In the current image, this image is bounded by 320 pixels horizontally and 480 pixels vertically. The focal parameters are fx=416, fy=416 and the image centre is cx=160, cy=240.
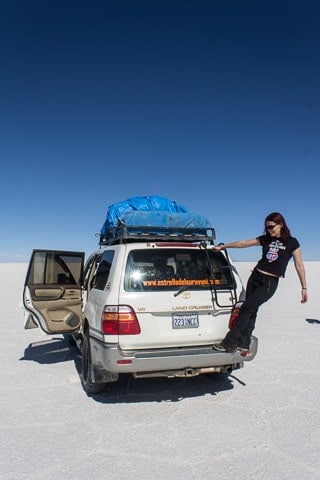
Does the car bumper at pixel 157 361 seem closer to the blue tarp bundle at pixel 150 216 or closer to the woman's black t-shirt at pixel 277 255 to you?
the woman's black t-shirt at pixel 277 255

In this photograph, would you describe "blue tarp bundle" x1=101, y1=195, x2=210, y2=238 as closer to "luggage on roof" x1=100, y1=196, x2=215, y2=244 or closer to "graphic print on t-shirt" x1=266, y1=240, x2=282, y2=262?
"luggage on roof" x1=100, y1=196, x2=215, y2=244

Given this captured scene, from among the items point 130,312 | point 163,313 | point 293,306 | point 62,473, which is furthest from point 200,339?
point 293,306

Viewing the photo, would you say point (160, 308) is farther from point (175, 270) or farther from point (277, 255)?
point (277, 255)

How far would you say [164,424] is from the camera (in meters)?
4.20

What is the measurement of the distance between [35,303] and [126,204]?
2.09 meters

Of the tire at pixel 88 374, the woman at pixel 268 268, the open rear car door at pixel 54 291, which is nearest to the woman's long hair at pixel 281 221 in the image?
the woman at pixel 268 268

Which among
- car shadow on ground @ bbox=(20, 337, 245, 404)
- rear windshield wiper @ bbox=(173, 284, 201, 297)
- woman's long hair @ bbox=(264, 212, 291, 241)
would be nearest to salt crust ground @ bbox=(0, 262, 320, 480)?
car shadow on ground @ bbox=(20, 337, 245, 404)

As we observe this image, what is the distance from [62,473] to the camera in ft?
10.6

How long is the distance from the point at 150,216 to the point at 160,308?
1.22 metres

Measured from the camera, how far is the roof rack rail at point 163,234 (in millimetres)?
4959

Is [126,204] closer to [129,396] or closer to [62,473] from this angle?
[129,396]

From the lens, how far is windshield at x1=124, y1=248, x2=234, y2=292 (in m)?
4.57

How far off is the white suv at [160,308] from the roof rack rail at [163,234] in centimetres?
1

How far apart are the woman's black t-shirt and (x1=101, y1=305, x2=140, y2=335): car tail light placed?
1653mm
